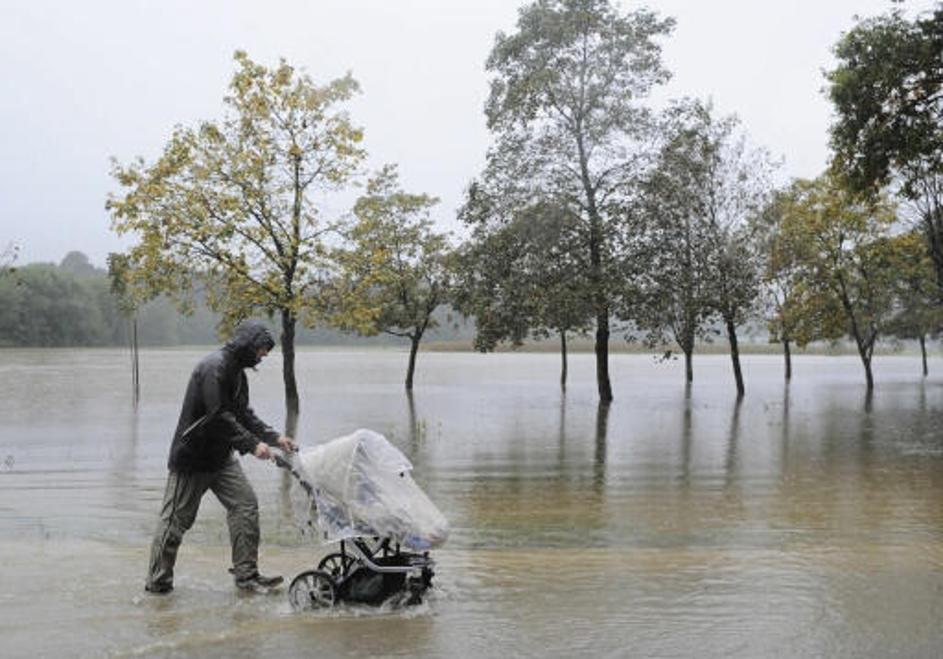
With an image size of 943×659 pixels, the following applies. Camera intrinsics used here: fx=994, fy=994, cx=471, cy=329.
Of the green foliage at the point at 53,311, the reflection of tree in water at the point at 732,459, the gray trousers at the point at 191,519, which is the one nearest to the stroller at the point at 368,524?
the gray trousers at the point at 191,519

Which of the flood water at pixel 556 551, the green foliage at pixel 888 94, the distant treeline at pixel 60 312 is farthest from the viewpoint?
the distant treeline at pixel 60 312

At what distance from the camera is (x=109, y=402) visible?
36156 millimetres

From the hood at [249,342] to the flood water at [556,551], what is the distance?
1790mm

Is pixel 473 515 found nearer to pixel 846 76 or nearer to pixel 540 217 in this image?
pixel 846 76

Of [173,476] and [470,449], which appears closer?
[173,476]

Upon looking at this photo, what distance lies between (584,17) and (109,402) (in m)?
22.0

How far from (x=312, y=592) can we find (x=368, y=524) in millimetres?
658

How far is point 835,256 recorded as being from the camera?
156 ft

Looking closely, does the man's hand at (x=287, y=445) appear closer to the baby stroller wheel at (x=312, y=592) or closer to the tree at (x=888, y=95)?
the baby stroller wheel at (x=312, y=592)

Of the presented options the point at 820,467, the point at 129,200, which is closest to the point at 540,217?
the point at 129,200

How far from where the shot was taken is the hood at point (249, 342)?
7406 millimetres

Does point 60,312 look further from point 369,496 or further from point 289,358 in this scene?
point 369,496

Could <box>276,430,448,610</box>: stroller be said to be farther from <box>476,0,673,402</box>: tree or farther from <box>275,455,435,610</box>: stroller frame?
<box>476,0,673,402</box>: tree

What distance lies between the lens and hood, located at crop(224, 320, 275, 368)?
7.41 metres
